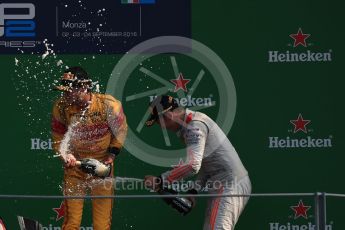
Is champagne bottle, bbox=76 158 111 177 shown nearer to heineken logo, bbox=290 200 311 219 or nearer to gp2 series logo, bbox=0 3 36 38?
gp2 series logo, bbox=0 3 36 38

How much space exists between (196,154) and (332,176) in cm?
234

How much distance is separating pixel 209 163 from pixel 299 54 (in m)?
2.10

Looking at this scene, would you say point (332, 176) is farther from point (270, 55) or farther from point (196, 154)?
point (196, 154)

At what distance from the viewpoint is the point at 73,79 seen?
9992 millimetres

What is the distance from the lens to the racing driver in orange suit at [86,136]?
1005cm

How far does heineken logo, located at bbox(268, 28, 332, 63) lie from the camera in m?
10.7

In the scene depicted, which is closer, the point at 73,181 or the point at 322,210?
the point at 322,210

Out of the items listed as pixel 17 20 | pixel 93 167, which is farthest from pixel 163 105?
pixel 17 20

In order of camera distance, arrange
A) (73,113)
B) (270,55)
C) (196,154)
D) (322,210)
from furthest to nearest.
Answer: (270,55), (73,113), (196,154), (322,210)

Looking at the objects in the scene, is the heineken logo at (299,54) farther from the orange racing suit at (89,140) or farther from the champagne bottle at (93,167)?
the champagne bottle at (93,167)

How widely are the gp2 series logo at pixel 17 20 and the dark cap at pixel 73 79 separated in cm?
83

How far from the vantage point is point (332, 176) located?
10.7m

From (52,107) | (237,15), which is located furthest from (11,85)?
(237,15)

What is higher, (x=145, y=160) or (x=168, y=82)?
(x=168, y=82)
